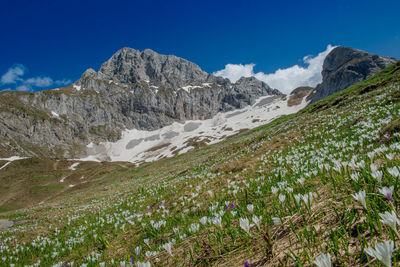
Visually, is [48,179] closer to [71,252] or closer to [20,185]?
[20,185]

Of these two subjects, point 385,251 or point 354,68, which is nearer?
point 385,251

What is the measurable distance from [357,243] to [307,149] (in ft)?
24.1

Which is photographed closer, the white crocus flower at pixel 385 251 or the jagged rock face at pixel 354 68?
the white crocus flower at pixel 385 251

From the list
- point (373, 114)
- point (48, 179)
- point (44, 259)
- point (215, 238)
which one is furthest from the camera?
point (48, 179)

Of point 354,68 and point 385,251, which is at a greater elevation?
point 354,68

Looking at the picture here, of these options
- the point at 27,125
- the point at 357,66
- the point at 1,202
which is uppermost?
the point at 27,125

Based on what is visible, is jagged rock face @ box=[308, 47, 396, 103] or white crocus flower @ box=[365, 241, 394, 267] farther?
jagged rock face @ box=[308, 47, 396, 103]

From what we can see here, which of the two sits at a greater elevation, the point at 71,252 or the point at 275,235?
the point at 275,235

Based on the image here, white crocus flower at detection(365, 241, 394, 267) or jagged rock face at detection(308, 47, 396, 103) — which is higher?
jagged rock face at detection(308, 47, 396, 103)

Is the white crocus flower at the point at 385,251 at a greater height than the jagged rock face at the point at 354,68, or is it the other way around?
the jagged rock face at the point at 354,68

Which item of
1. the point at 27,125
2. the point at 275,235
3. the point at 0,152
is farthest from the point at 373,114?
the point at 27,125

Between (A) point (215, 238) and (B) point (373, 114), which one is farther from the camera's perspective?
(B) point (373, 114)

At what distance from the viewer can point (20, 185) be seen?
71.8 metres

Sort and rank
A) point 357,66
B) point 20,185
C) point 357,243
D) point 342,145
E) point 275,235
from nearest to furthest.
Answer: point 357,243 → point 275,235 → point 342,145 → point 20,185 → point 357,66
